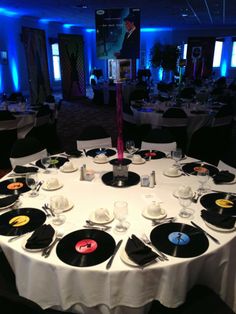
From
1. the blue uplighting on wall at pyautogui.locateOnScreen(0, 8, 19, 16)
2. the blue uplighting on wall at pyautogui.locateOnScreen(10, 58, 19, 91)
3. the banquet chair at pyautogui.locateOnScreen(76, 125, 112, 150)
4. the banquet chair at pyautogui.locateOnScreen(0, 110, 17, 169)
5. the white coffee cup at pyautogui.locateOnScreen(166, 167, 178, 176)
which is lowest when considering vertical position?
the banquet chair at pyautogui.locateOnScreen(0, 110, 17, 169)

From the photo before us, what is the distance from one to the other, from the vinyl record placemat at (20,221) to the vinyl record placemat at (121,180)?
64 cm

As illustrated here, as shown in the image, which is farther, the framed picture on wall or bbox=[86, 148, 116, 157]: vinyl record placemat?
the framed picture on wall

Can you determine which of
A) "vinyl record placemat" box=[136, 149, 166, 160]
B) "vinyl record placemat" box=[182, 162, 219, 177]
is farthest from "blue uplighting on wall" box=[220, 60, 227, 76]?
"vinyl record placemat" box=[182, 162, 219, 177]

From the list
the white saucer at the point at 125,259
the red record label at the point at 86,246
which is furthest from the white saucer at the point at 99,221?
the white saucer at the point at 125,259

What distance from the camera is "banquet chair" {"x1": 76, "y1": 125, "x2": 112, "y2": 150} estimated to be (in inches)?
142

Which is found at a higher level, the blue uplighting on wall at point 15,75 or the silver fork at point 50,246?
the blue uplighting on wall at point 15,75

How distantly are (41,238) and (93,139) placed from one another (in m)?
2.27

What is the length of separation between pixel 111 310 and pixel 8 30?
11645 mm

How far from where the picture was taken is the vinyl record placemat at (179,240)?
150 centimetres

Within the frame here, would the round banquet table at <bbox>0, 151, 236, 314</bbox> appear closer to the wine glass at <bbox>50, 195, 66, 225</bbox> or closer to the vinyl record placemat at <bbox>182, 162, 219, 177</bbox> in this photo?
the wine glass at <bbox>50, 195, 66, 225</bbox>

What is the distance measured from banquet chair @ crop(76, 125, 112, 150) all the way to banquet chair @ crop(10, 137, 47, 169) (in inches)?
22.4

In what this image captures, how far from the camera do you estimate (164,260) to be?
1447mm

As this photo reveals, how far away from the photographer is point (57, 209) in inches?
72.2

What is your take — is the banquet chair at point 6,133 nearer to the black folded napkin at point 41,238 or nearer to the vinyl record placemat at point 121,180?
the vinyl record placemat at point 121,180
